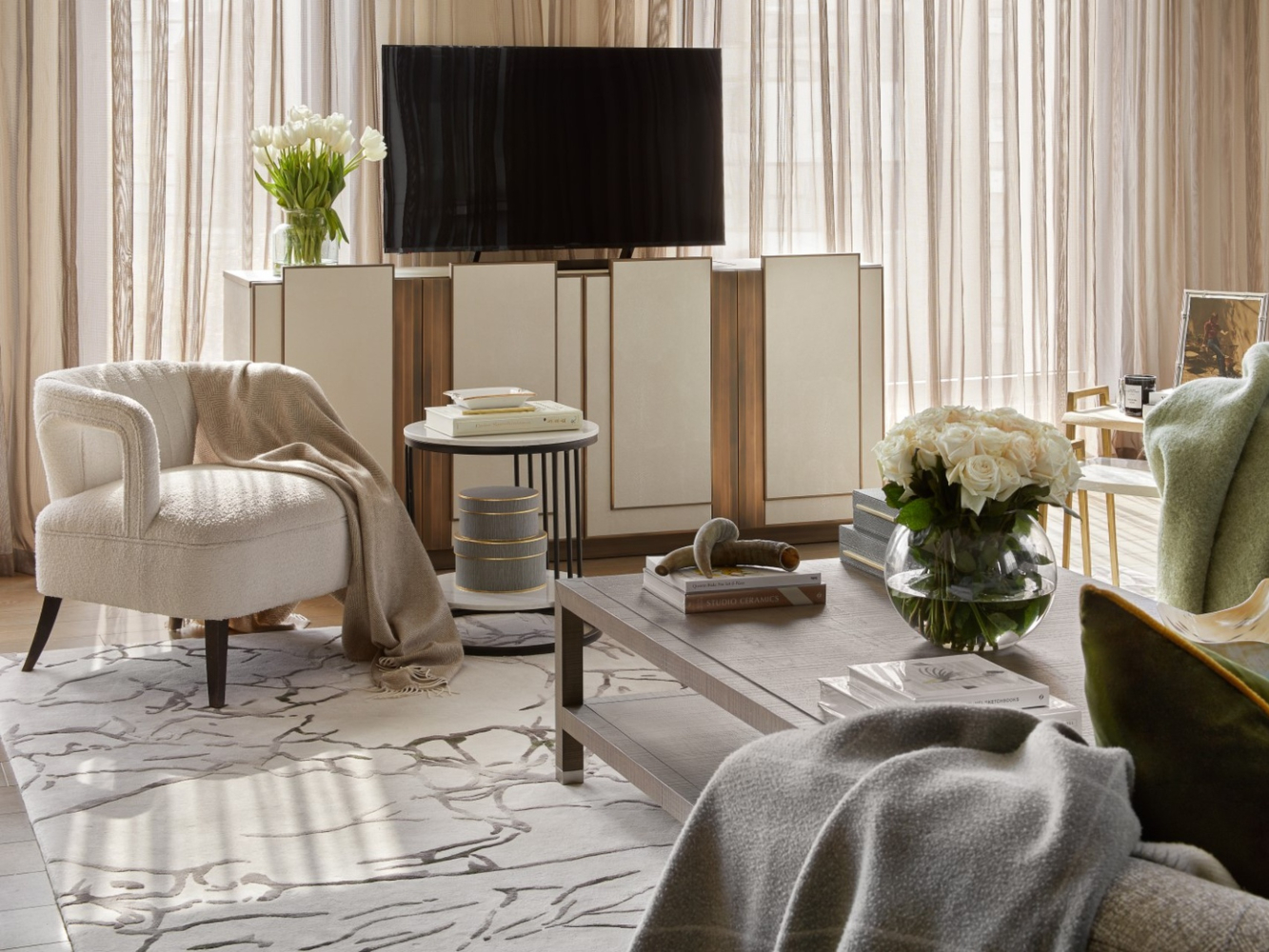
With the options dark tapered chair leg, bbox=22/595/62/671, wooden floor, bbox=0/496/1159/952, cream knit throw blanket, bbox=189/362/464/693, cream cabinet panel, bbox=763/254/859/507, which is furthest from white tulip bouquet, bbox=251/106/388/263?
cream cabinet panel, bbox=763/254/859/507

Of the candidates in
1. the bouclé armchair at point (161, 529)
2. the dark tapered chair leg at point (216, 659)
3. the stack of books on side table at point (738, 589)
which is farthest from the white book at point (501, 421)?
the stack of books on side table at point (738, 589)

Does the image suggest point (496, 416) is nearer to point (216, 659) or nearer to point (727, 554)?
point (216, 659)

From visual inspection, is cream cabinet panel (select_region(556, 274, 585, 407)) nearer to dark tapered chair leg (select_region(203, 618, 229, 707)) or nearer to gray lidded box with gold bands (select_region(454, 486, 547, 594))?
gray lidded box with gold bands (select_region(454, 486, 547, 594))

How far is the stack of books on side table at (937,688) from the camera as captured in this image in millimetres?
1876

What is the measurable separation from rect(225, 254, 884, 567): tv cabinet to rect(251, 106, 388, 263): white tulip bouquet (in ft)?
0.81

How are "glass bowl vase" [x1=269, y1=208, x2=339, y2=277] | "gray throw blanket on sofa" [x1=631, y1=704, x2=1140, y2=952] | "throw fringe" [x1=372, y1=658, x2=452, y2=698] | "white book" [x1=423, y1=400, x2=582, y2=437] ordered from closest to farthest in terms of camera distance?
"gray throw blanket on sofa" [x1=631, y1=704, x2=1140, y2=952], "throw fringe" [x1=372, y1=658, x2=452, y2=698], "white book" [x1=423, y1=400, x2=582, y2=437], "glass bowl vase" [x1=269, y1=208, x2=339, y2=277]

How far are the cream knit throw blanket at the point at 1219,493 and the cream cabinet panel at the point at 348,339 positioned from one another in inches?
91.1

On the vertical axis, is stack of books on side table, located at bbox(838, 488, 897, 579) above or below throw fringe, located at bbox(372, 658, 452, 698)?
above

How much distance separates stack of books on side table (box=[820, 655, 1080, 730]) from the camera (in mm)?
1876

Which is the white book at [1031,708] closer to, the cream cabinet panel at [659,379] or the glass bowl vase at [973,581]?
the glass bowl vase at [973,581]

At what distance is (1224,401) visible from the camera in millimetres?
2814

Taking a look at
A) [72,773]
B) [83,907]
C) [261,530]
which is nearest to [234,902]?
[83,907]

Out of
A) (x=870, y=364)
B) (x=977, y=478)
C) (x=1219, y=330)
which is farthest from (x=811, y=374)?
(x=977, y=478)

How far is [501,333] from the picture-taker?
4535 mm
